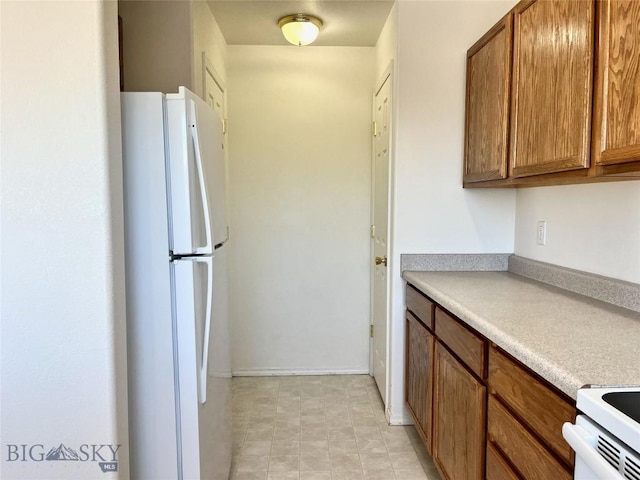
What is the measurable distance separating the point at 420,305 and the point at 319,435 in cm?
98

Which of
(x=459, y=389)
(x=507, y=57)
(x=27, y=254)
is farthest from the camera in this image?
(x=507, y=57)

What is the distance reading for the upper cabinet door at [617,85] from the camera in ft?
3.95

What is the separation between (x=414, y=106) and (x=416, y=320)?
3.85 feet

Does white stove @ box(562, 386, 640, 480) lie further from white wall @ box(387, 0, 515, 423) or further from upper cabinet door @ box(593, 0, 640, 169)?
white wall @ box(387, 0, 515, 423)

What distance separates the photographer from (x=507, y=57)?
1.92 m

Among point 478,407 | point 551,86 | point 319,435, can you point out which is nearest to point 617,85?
point 551,86

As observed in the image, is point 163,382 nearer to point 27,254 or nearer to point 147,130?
point 27,254

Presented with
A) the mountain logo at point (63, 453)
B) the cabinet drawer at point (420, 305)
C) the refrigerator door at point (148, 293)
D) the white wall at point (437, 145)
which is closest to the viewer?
the mountain logo at point (63, 453)

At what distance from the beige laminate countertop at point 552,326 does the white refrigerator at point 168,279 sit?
38.3 inches

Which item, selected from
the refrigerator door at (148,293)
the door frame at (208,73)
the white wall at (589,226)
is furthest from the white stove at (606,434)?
the door frame at (208,73)

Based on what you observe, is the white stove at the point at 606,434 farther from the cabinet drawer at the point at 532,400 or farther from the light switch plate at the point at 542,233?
the light switch plate at the point at 542,233

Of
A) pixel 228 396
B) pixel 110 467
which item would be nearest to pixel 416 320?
pixel 228 396

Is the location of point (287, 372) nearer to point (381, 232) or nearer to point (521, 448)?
point (381, 232)

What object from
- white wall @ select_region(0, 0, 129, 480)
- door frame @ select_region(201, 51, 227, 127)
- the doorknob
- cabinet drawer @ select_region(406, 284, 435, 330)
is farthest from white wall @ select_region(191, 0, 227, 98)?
cabinet drawer @ select_region(406, 284, 435, 330)
